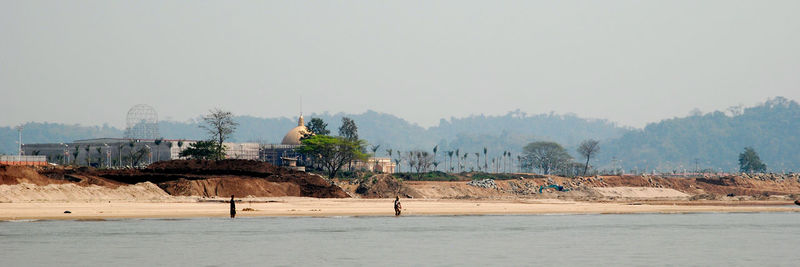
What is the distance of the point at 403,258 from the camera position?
4047cm

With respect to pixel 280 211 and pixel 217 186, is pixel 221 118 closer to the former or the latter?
pixel 217 186

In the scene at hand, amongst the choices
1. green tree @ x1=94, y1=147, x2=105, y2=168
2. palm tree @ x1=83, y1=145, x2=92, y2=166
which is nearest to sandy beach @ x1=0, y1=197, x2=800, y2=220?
green tree @ x1=94, y1=147, x2=105, y2=168

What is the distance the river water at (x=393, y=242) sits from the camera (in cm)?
3925

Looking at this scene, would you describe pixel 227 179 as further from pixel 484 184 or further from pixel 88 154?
pixel 88 154

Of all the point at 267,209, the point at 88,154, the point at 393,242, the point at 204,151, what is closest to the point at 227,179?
the point at 267,209

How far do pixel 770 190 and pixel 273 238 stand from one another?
461ft

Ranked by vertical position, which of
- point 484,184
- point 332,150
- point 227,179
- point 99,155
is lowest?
point 484,184

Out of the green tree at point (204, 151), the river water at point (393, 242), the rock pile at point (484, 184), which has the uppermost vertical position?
the green tree at point (204, 151)

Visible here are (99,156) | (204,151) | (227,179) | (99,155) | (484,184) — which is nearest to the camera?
(227,179)

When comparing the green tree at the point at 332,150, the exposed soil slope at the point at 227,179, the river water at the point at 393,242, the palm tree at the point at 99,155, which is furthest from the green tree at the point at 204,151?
the river water at the point at 393,242

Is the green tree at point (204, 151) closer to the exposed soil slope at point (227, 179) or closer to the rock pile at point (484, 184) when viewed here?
the exposed soil slope at point (227, 179)

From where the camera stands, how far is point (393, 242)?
47969 mm

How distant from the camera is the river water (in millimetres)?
39250

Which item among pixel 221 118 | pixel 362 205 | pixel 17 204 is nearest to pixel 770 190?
pixel 221 118
